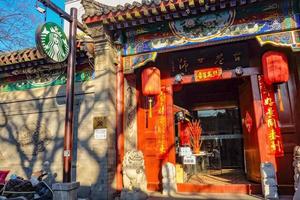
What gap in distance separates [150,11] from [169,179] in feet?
13.8

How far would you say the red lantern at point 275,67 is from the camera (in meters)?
5.83

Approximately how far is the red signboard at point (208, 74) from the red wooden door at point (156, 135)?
0.87 meters

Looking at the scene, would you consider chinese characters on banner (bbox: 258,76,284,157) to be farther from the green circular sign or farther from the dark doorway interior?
the green circular sign

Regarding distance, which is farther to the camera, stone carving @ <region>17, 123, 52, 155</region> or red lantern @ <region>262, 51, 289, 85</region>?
stone carving @ <region>17, 123, 52, 155</region>

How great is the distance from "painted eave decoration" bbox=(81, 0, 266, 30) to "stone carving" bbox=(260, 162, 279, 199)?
3771 millimetres

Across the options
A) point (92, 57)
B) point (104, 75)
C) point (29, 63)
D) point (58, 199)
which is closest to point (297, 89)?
point (104, 75)

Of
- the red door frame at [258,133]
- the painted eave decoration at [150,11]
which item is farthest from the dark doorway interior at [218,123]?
the painted eave decoration at [150,11]

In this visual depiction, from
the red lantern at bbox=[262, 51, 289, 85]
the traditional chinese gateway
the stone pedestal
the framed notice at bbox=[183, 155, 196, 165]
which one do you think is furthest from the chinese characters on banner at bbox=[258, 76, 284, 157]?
the stone pedestal

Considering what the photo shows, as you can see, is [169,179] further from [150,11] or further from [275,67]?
[150,11]

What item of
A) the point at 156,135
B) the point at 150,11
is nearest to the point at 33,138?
the point at 156,135

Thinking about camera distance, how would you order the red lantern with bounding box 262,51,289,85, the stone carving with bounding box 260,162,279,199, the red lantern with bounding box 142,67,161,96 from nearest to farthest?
the stone carving with bounding box 260,162,279,199 < the red lantern with bounding box 262,51,289,85 < the red lantern with bounding box 142,67,161,96

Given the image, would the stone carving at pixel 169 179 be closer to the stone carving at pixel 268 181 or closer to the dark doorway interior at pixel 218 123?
the stone carving at pixel 268 181

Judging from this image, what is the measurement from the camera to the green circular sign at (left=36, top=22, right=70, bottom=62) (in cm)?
546

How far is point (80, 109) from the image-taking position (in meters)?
7.19
